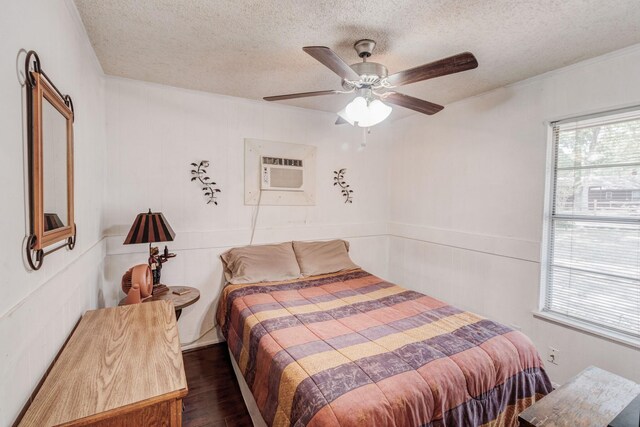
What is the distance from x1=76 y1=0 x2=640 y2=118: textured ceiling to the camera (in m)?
1.57

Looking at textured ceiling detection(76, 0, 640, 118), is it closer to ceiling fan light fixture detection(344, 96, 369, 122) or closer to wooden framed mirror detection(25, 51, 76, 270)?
ceiling fan light fixture detection(344, 96, 369, 122)

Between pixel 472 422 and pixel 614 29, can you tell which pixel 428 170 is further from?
pixel 472 422

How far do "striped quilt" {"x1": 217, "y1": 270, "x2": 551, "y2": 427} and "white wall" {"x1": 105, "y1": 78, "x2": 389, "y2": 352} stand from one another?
0.85m

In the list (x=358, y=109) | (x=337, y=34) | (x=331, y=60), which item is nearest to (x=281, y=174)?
(x=358, y=109)

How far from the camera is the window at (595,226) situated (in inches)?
77.2

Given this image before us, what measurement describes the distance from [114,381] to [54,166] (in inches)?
34.3

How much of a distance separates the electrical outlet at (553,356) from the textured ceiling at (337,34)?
2.17 metres

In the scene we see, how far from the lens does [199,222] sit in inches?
113

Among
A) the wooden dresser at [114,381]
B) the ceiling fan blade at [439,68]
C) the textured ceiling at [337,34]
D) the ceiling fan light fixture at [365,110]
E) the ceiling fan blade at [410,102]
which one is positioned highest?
the textured ceiling at [337,34]

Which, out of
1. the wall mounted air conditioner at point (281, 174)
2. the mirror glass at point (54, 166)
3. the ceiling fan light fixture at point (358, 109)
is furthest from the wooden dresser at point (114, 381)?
the wall mounted air conditioner at point (281, 174)

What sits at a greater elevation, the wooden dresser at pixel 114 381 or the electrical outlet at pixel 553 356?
the wooden dresser at pixel 114 381

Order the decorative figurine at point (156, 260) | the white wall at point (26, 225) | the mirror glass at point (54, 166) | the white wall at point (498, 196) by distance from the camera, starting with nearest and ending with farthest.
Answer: the white wall at point (26, 225)
the mirror glass at point (54, 166)
the white wall at point (498, 196)
the decorative figurine at point (156, 260)

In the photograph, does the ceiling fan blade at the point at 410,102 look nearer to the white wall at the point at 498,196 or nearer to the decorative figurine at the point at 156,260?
the white wall at the point at 498,196

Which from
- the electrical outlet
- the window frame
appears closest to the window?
the window frame
